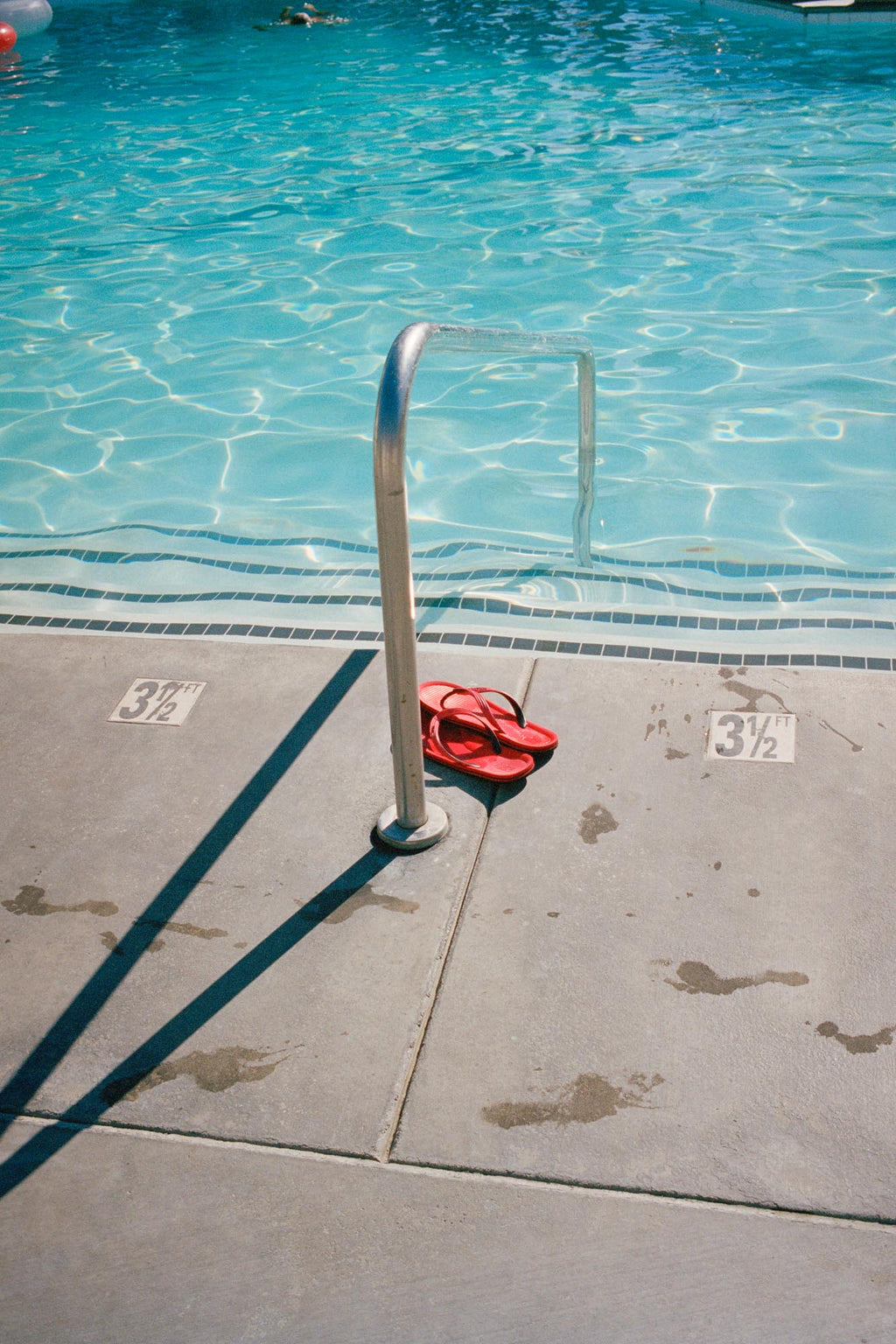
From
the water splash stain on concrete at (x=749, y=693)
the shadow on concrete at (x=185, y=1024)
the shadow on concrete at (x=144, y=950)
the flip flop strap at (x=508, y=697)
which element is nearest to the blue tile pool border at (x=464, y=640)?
the water splash stain on concrete at (x=749, y=693)

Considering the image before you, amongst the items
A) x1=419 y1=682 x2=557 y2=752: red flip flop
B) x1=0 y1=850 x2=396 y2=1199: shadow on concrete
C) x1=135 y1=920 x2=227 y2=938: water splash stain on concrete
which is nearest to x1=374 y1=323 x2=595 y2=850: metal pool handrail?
x1=0 y1=850 x2=396 y2=1199: shadow on concrete

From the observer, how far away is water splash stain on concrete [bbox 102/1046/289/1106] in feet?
6.37

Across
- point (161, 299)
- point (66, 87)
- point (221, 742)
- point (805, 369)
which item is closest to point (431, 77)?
point (66, 87)

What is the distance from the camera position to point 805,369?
6.01m

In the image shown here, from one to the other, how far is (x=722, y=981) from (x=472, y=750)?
2.88ft

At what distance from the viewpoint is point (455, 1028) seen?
80.1 inches

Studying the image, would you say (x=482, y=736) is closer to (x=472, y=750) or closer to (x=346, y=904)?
(x=472, y=750)

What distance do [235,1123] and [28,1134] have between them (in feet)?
1.18

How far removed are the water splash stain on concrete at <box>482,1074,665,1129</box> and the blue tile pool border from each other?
1400 millimetres

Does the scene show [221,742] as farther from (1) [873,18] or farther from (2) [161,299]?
(1) [873,18]

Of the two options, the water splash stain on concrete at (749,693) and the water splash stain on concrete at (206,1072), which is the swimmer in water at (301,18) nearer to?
the water splash stain on concrete at (749,693)

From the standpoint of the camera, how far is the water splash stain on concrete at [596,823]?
2.45 m

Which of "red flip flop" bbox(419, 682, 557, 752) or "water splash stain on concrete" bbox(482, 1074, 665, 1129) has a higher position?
"red flip flop" bbox(419, 682, 557, 752)

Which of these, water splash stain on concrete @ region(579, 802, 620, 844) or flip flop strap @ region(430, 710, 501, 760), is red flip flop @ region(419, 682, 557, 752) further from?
water splash stain on concrete @ region(579, 802, 620, 844)
